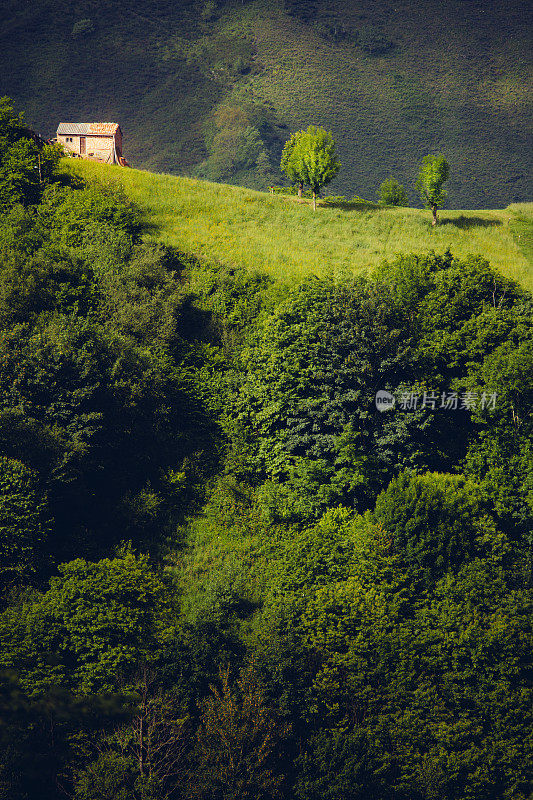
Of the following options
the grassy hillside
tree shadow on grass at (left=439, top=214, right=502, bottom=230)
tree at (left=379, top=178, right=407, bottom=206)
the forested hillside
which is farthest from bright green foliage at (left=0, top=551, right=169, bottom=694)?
tree at (left=379, top=178, right=407, bottom=206)

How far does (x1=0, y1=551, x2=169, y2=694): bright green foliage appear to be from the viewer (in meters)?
28.3

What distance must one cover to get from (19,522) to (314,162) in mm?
49105

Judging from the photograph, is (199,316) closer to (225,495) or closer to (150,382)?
(150,382)

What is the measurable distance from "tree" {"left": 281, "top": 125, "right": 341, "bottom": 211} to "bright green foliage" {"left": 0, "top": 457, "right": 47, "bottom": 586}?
45218 mm

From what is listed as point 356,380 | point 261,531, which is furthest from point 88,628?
point 356,380

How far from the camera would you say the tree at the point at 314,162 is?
7231cm

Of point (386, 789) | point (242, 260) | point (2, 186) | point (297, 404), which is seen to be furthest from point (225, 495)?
point (2, 186)

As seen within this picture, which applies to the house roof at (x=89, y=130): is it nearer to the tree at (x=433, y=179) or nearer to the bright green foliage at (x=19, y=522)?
the tree at (x=433, y=179)

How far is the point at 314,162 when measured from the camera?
7212cm

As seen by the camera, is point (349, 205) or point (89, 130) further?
point (89, 130)

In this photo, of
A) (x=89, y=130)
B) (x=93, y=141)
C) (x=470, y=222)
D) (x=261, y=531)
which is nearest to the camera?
(x=261, y=531)

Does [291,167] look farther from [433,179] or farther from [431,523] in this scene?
[431,523]

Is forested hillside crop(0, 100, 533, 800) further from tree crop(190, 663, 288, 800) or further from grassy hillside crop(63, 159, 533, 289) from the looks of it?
grassy hillside crop(63, 159, 533, 289)

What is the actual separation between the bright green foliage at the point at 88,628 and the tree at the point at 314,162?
156 feet
